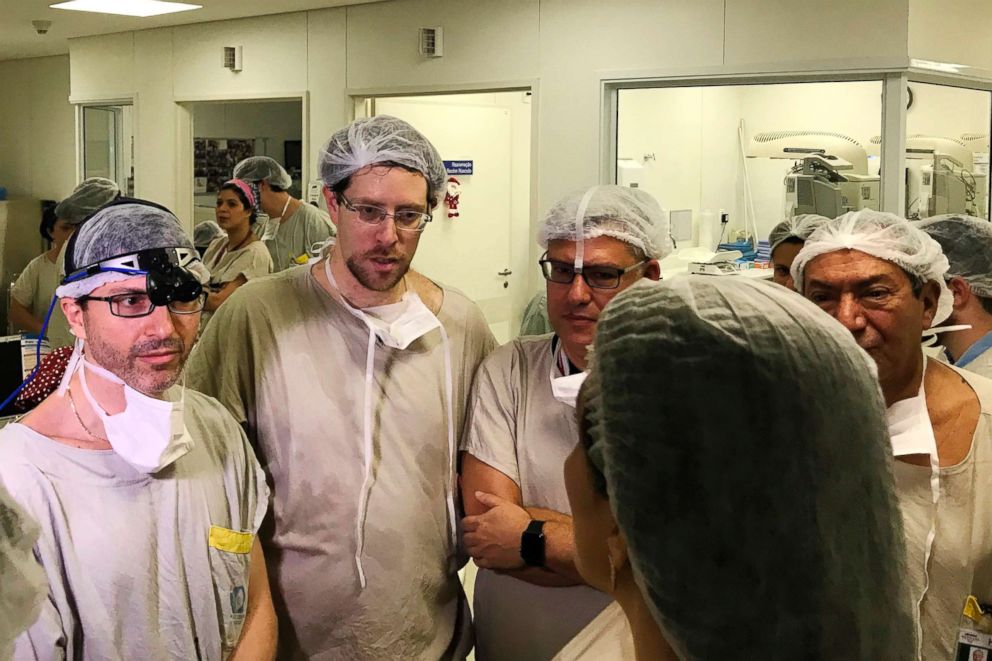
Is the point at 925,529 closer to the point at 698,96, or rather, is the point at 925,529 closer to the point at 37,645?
the point at 37,645

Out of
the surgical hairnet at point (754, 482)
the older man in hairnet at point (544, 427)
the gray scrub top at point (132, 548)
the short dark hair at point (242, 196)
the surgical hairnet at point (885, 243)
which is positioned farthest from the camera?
the short dark hair at point (242, 196)

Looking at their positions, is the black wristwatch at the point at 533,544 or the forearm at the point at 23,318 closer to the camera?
the black wristwatch at the point at 533,544

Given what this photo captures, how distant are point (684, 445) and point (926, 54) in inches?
141

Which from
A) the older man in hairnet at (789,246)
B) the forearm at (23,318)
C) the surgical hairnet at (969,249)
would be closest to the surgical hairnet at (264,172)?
the forearm at (23,318)

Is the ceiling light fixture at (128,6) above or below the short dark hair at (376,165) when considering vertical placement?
above

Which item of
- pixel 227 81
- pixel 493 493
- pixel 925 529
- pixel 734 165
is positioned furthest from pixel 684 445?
pixel 227 81

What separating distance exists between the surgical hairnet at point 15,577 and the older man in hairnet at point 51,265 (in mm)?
3507

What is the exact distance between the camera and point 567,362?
1.91 meters

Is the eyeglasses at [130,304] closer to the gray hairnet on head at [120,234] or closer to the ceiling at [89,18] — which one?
the gray hairnet on head at [120,234]

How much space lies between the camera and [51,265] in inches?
172

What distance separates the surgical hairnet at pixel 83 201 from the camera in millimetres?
3959

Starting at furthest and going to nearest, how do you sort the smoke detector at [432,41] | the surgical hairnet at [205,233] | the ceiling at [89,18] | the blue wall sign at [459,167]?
1. the blue wall sign at [459,167]
2. the surgical hairnet at [205,233]
3. the ceiling at [89,18]
4. the smoke detector at [432,41]

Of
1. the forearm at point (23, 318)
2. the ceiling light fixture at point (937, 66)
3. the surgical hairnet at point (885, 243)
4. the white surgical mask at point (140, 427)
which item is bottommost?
the forearm at point (23, 318)

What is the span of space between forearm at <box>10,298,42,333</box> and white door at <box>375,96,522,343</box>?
76.3 inches
